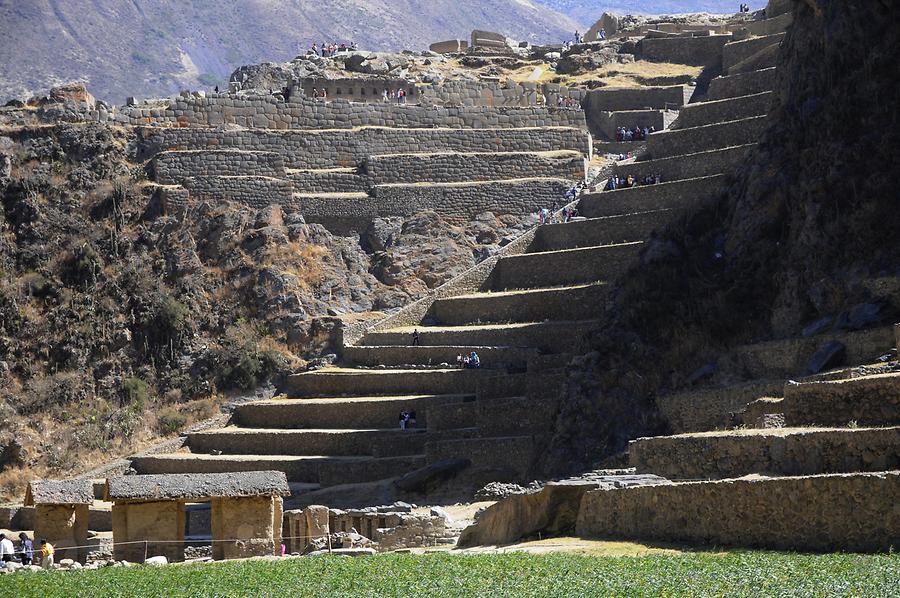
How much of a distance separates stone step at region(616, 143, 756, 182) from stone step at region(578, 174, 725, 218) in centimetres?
Result: 83

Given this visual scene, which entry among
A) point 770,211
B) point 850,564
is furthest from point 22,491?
point 850,564

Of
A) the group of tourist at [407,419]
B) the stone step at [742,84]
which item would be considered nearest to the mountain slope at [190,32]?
the stone step at [742,84]

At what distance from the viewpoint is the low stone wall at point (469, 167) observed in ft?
177

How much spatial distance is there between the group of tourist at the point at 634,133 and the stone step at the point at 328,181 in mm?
9242

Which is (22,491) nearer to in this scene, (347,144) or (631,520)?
(347,144)

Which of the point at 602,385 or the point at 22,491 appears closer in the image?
the point at 602,385

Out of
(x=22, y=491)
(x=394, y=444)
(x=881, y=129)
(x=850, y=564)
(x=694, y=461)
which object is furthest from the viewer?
(x=22, y=491)

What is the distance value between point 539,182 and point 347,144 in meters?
6.42

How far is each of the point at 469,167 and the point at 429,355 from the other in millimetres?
11509

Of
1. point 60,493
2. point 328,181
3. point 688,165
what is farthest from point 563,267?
point 60,493

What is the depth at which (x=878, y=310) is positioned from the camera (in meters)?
30.1

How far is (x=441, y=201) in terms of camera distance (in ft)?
174

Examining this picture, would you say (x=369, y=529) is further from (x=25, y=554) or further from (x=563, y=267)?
(x=563, y=267)

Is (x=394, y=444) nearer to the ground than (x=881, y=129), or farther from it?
nearer to the ground
